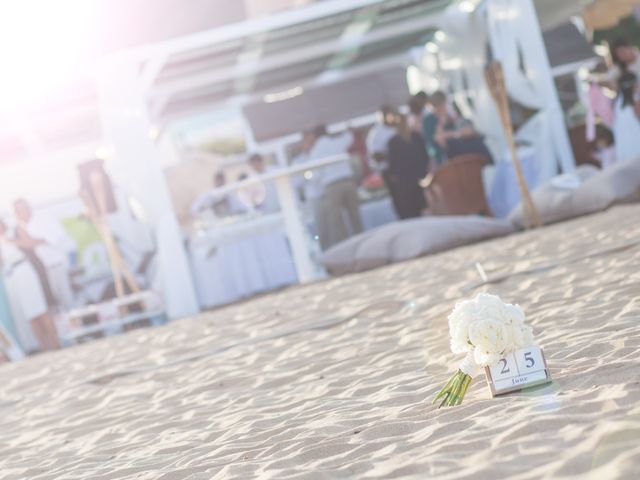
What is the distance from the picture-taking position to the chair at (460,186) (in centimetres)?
1127

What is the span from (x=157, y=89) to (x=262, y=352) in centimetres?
893

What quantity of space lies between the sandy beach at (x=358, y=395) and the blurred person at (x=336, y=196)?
2.96 m

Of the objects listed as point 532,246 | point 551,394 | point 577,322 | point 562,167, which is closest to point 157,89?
point 562,167

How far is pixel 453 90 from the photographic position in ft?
48.3

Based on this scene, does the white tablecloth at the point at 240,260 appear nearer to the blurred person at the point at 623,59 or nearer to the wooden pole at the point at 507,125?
the wooden pole at the point at 507,125

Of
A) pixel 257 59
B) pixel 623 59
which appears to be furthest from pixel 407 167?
pixel 257 59

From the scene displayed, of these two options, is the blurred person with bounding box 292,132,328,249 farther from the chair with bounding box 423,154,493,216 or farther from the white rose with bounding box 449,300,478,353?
the white rose with bounding box 449,300,478,353

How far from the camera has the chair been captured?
11266 millimetres

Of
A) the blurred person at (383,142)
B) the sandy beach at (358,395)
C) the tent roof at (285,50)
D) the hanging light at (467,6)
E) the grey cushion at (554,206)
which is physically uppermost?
the tent roof at (285,50)

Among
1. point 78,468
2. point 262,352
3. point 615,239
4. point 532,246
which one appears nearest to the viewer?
point 78,468

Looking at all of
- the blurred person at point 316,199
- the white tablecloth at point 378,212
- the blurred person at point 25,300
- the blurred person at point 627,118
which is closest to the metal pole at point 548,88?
the blurred person at point 627,118

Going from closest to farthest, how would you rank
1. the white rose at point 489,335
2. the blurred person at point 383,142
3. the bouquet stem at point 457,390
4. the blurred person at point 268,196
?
the white rose at point 489,335, the bouquet stem at point 457,390, the blurred person at point 383,142, the blurred person at point 268,196

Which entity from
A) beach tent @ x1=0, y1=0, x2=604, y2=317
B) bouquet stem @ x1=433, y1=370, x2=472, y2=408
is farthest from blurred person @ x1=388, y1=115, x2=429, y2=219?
bouquet stem @ x1=433, y1=370, x2=472, y2=408

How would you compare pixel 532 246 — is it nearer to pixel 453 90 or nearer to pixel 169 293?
pixel 169 293
